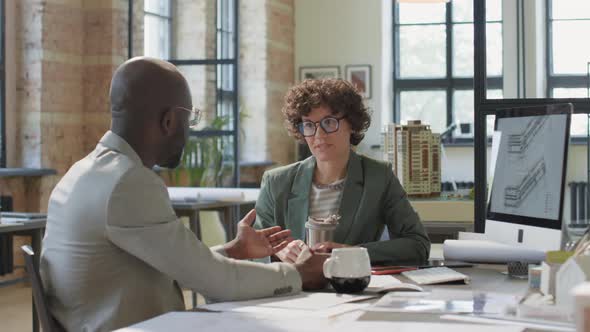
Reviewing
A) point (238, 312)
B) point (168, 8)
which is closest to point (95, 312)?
point (238, 312)

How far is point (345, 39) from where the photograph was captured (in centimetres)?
1063

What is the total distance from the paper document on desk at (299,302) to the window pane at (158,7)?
7.26 m

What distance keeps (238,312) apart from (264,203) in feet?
4.02

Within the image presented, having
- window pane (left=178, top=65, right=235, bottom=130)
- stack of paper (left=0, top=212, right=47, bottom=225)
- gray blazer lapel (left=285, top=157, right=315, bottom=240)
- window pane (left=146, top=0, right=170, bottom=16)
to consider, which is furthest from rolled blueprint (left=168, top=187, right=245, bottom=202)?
gray blazer lapel (left=285, top=157, right=315, bottom=240)

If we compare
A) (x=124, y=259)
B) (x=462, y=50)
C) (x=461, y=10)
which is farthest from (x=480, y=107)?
(x=461, y=10)

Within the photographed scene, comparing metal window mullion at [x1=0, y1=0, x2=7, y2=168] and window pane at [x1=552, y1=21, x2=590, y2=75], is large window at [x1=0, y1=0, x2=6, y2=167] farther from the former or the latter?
→ window pane at [x1=552, y1=21, x2=590, y2=75]

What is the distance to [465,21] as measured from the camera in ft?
35.6

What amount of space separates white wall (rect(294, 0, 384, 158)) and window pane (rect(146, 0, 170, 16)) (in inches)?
84.8

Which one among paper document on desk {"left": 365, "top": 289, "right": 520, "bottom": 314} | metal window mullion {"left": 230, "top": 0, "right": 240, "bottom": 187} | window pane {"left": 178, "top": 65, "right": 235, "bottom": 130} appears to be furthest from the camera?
window pane {"left": 178, "top": 65, "right": 235, "bottom": 130}

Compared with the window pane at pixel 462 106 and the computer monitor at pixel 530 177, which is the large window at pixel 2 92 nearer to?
the window pane at pixel 462 106

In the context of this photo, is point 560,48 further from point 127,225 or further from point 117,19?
point 127,225

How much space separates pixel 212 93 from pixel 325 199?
598 centimetres

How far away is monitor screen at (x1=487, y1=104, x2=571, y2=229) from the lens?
7.20 feet

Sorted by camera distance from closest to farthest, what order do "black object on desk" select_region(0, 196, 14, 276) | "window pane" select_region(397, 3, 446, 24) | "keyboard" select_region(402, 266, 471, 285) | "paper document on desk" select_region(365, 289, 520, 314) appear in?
"paper document on desk" select_region(365, 289, 520, 314) → "keyboard" select_region(402, 266, 471, 285) → "black object on desk" select_region(0, 196, 14, 276) → "window pane" select_region(397, 3, 446, 24)
